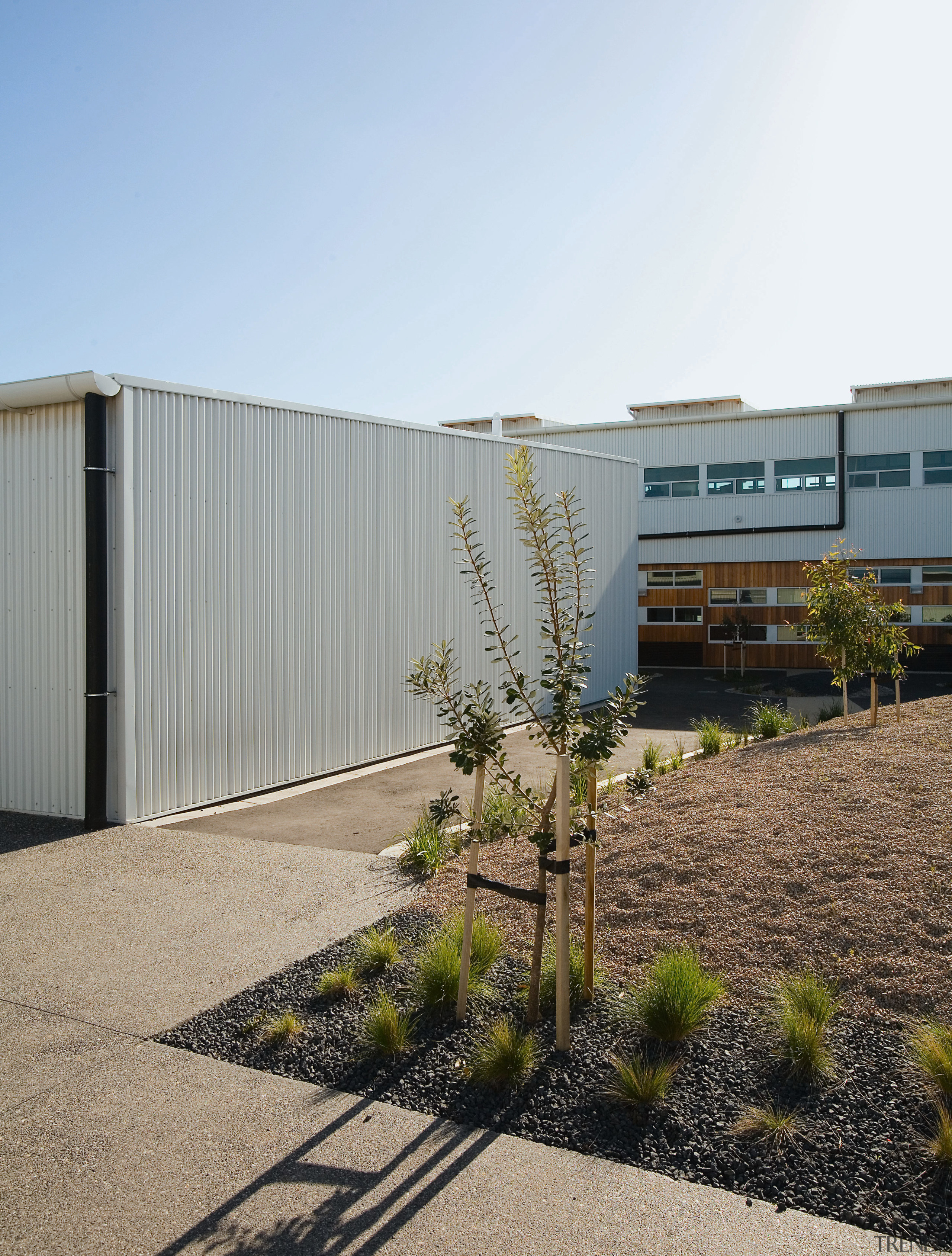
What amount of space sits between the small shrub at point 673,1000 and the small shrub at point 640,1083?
0.80 ft

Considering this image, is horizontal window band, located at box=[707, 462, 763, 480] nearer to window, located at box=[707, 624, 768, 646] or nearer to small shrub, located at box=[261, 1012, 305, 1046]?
window, located at box=[707, 624, 768, 646]

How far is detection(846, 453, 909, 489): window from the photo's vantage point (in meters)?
24.2

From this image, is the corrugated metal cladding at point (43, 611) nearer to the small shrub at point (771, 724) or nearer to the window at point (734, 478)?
the small shrub at point (771, 724)

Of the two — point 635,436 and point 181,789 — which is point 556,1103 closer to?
point 181,789

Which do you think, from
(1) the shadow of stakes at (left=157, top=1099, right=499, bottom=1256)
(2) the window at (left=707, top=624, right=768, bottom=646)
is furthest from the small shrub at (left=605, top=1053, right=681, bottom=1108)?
(2) the window at (left=707, top=624, right=768, bottom=646)

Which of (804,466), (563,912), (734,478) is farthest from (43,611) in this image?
(804,466)

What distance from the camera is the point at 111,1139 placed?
357 centimetres

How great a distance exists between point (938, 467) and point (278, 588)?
19.2m

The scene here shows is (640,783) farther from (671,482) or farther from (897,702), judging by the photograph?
Answer: (671,482)

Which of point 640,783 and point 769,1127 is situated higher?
point 640,783

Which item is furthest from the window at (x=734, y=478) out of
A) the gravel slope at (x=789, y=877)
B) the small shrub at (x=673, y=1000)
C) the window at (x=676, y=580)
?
the small shrub at (x=673, y=1000)

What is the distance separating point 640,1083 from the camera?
370 centimetres

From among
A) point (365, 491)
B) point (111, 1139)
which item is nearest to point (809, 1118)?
point (111, 1139)

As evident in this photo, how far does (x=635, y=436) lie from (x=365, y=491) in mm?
16312
